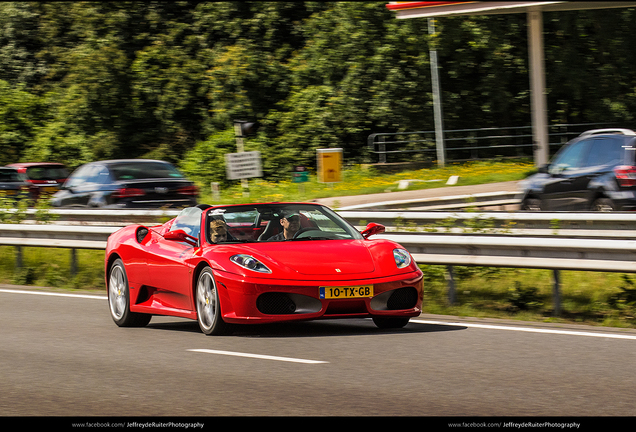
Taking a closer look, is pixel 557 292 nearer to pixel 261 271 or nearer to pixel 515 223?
pixel 515 223

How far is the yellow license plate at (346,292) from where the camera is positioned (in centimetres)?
828

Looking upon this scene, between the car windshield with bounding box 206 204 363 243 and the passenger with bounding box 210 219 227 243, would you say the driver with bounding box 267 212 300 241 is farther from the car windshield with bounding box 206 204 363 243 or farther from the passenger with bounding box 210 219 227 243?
the passenger with bounding box 210 219 227 243

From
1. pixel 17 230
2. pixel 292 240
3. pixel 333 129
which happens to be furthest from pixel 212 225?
pixel 333 129

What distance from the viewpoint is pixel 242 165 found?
24078 mm

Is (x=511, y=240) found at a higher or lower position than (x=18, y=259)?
higher

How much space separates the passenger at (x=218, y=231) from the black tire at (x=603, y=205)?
6843 mm

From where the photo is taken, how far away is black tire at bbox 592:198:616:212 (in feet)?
46.4

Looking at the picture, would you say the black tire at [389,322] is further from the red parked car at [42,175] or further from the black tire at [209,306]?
the red parked car at [42,175]

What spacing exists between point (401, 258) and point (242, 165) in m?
15.5

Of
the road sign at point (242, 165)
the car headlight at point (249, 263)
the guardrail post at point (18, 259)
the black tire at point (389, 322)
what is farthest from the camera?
the road sign at point (242, 165)

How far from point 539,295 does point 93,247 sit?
19.7 ft

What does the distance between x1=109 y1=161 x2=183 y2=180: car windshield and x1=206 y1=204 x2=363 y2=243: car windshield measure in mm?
10793

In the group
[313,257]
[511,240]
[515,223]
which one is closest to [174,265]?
[313,257]

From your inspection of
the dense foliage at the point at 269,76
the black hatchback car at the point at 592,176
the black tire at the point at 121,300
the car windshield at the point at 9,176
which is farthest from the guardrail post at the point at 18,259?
the dense foliage at the point at 269,76
